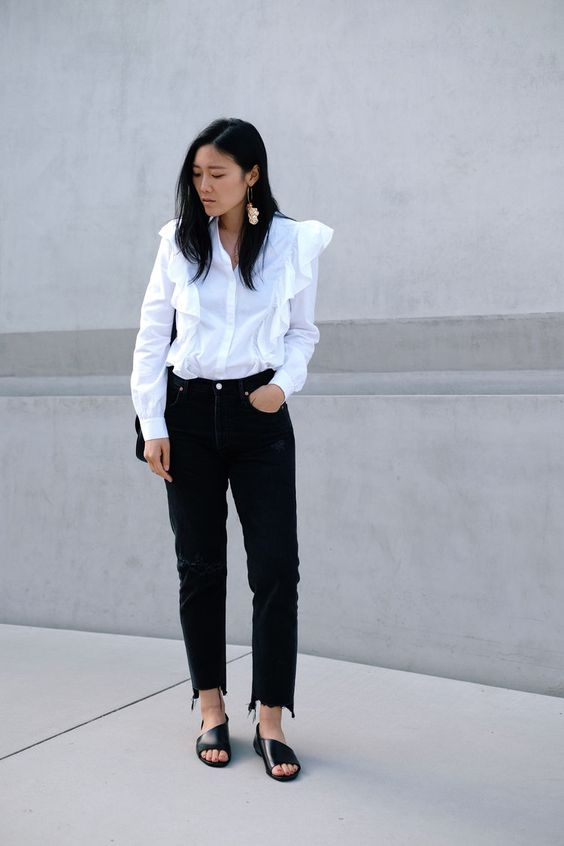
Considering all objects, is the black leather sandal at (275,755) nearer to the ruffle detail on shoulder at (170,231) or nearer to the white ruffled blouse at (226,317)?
the white ruffled blouse at (226,317)

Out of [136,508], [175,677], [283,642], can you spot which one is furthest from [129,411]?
[283,642]

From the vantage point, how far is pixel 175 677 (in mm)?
3412

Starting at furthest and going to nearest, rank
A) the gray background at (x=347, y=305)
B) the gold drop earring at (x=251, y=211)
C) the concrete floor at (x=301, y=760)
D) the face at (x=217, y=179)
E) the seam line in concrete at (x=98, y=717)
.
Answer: the gray background at (x=347, y=305), the seam line in concrete at (x=98, y=717), the gold drop earring at (x=251, y=211), the face at (x=217, y=179), the concrete floor at (x=301, y=760)

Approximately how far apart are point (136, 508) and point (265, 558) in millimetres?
1565

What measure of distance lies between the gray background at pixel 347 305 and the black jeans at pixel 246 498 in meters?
0.96

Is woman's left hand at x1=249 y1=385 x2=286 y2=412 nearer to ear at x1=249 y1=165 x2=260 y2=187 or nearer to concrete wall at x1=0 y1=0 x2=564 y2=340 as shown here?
ear at x1=249 y1=165 x2=260 y2=187

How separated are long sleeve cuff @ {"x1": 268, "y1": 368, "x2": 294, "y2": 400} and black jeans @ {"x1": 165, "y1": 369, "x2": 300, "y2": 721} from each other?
0.03 meters

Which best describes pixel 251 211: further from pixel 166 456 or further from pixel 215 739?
pixel 215 739

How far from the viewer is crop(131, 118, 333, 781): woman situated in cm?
253

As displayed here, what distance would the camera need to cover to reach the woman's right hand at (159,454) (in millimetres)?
2578

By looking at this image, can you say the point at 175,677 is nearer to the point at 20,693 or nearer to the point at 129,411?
the point at 20,693

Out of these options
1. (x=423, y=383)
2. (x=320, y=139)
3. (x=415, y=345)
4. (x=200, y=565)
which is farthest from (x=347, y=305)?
(x=200, y=565)

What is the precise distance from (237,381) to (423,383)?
120 cm

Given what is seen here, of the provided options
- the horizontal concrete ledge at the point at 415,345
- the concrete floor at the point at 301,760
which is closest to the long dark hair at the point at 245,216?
the horizontal concrete ledge at the point at 415,345
